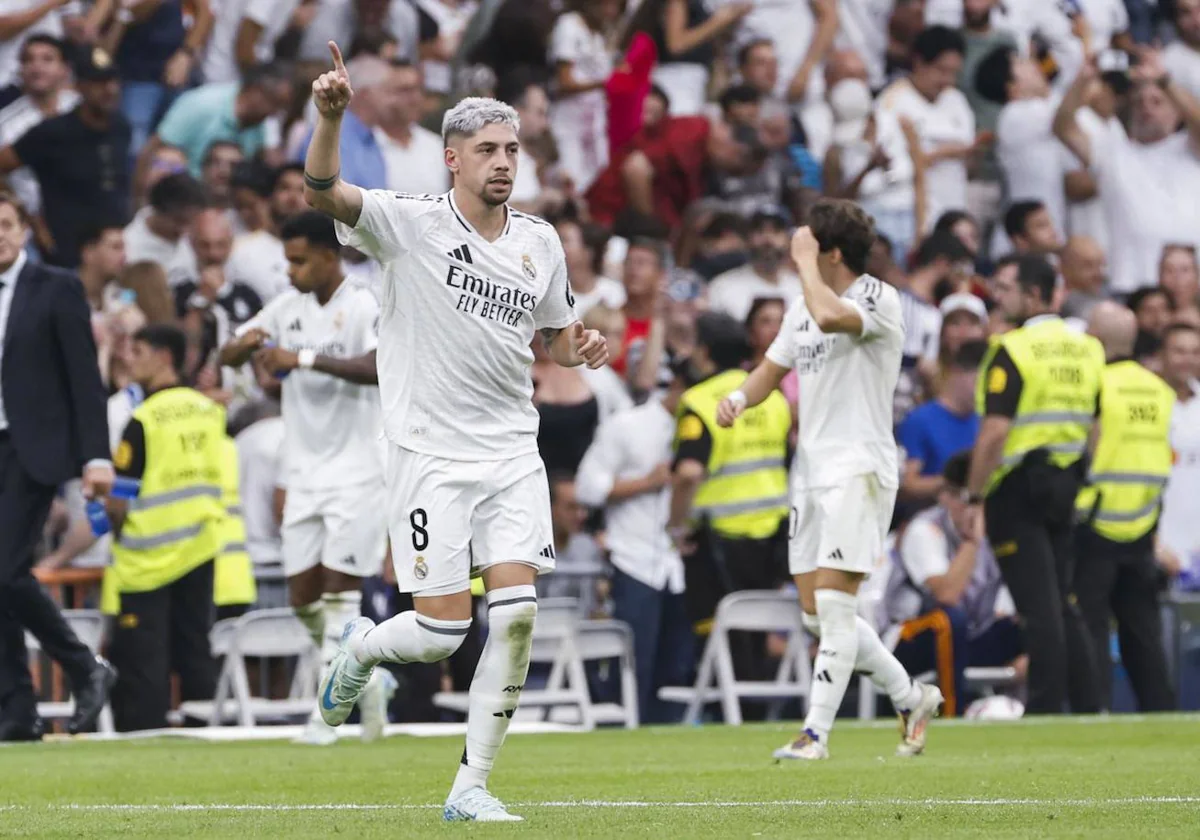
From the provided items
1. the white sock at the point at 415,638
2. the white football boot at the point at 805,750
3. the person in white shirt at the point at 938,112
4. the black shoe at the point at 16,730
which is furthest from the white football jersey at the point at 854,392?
the person in white shirt at the point at 938,112

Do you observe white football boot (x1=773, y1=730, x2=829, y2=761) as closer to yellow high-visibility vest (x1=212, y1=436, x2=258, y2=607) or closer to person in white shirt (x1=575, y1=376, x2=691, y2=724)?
person in white shirt (x1=575, y1=376, x2=691, y2=724)

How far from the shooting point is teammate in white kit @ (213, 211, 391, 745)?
12750 millimetres

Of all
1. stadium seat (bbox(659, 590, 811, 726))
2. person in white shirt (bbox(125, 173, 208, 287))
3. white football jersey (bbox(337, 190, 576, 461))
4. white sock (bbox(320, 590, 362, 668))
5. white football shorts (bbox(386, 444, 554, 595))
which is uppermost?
person in white shirt (bbox(125, 173, 208, 287))

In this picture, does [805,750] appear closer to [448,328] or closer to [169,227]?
[448,328]

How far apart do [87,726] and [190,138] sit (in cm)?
749

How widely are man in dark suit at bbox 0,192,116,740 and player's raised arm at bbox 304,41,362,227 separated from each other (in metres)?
4.77

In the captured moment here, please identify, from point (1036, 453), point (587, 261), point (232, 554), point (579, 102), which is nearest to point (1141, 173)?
point (579, 102)

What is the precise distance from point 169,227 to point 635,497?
431 centimetres

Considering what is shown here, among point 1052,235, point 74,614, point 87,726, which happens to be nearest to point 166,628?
point 74,614

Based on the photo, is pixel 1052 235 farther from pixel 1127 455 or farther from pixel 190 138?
pixel 190 138

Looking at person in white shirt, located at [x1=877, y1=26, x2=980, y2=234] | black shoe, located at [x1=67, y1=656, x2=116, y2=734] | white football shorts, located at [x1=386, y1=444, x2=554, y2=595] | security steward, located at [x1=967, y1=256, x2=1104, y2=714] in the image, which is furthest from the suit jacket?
person in white shirt, located at [x1=877, y1=26, x2=980, y2=234]

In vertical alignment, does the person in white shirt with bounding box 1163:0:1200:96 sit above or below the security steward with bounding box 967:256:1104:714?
above

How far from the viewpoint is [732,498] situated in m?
16.0

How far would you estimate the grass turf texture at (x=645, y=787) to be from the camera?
25.0 feet
